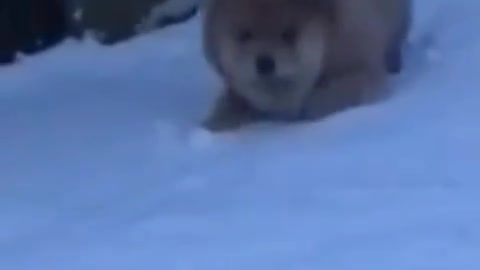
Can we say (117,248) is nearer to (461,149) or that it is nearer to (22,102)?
(461,149)

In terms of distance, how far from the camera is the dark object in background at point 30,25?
6973 millimetres

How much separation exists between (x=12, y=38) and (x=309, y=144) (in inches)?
87.3

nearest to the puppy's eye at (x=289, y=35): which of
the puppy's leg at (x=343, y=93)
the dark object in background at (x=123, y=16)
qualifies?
the puppy's leg at (x=343, y=93)

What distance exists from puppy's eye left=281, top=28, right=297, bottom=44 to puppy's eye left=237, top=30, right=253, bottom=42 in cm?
11

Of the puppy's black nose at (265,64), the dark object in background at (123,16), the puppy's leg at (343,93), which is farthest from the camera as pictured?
the dark object in background at (123,16)

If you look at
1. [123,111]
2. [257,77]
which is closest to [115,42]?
[123,111]

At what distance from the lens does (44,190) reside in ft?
17.0

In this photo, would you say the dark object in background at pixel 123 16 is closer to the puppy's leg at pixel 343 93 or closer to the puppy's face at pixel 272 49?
the puppy's face at pixel 272 49

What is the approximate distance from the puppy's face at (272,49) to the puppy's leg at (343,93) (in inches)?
1.9

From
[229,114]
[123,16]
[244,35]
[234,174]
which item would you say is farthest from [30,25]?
[234,174]

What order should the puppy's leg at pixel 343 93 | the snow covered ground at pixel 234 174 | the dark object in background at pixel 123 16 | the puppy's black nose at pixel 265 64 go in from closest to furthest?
the snow covered ground at pixel 234 174, the puppy's black nose at pixel 265 64, the puppy's leg at pixel 343 93, the dark object in background at pixel 123 16

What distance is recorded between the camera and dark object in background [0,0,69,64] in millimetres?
6973

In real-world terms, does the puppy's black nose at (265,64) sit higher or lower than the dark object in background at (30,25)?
lower

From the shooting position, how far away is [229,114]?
555 cm
